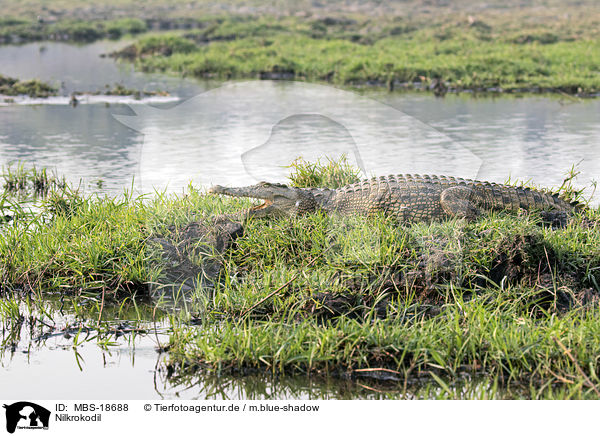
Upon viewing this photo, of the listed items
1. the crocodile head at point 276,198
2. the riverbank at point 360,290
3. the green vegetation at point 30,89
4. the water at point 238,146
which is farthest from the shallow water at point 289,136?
the riverbank at point 360,290

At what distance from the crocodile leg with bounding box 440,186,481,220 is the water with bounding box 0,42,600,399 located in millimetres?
1426

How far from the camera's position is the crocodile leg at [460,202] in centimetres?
710

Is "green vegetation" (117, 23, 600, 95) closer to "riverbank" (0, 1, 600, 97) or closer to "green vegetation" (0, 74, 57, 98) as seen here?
"riverbank" (0, 1, 600, 97)

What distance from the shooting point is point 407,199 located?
7.21 m

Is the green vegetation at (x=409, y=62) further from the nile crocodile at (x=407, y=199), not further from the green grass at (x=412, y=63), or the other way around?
the nile crocodile at (x=407, y=199)


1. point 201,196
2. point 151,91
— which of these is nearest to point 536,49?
point 151,91

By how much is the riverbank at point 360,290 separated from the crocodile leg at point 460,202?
9.3 inches

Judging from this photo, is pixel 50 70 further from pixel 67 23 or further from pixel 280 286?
pixel 280 286

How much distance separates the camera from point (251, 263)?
21.8 ft

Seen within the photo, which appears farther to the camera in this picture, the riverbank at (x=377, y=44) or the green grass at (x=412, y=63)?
the riverbank at (x=377, y=44)
